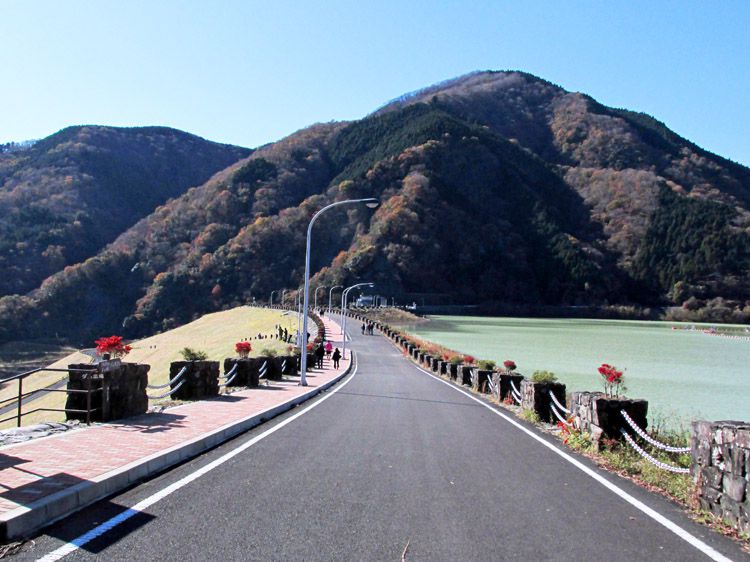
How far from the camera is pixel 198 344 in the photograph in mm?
75312

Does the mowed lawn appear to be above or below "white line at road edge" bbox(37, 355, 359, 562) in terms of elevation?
below

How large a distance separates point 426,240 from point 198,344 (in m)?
86.8

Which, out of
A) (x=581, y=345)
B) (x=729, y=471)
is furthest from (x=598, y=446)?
(x=581, y=345)

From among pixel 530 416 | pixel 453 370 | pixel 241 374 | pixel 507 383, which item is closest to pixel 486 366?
pixel 507 383

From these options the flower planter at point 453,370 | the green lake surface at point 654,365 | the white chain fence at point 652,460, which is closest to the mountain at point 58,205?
the green lake surface at point 654,365

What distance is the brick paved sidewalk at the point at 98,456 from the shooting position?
16.9ft

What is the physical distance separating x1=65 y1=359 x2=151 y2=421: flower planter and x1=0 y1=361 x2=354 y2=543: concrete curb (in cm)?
176

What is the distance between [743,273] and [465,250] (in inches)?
2450

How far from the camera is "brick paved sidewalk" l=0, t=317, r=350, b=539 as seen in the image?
16.9 ft

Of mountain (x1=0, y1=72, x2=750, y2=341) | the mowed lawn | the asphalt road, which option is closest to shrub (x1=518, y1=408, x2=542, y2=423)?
the asphalt road

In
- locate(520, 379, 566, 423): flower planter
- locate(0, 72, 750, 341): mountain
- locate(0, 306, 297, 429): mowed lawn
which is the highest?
locate(0, 72, 750, 341): mountain

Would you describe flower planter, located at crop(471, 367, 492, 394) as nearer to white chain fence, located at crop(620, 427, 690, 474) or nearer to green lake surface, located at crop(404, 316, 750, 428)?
green lake surface, located at crop(404, 316, 750, 428)

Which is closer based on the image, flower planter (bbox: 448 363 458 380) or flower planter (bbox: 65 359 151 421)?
flower planter (bbox: 65 359 151 421)

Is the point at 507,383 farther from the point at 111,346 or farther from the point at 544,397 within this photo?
the point at 111,346
